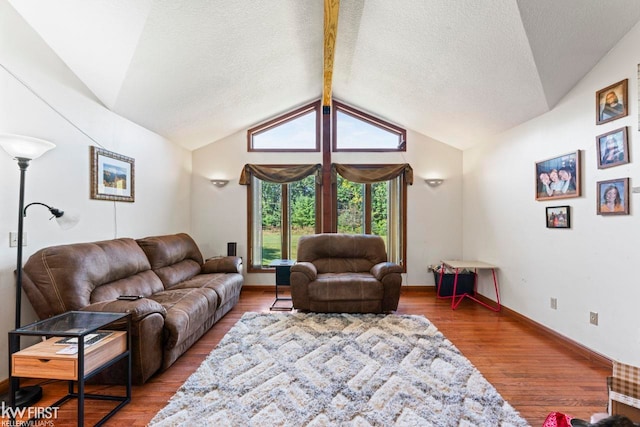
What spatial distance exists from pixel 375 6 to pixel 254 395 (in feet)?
11.2

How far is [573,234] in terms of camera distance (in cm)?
285

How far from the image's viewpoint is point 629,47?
2.32 meters

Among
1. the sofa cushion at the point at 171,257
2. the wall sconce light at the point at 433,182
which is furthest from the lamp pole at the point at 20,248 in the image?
the wall sconce light at the point at 433,182

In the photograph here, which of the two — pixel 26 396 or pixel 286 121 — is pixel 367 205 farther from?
pixel 26 396

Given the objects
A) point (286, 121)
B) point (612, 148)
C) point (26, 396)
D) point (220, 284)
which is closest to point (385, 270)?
point (220, 284)

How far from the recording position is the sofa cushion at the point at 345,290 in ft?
11.9

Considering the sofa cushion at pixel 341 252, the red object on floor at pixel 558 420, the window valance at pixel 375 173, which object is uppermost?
the window valance at pixel 375 173

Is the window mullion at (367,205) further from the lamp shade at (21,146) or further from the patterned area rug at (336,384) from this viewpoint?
the lamp shade at (21,146)

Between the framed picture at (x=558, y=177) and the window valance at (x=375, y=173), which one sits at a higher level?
the window valance at (x=375, y=173)

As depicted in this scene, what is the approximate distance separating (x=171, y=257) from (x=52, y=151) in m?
1.62

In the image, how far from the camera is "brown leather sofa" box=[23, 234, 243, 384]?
2.17m

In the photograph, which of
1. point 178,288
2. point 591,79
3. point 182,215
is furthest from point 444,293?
point 182,215

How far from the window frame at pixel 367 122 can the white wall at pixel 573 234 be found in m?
1.39

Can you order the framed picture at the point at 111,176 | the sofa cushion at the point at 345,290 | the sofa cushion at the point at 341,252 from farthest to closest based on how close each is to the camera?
the sofa cushion at the point at 341,252
the sofa cushion at the point at 345,290
the framed picture at the point at 111,176
